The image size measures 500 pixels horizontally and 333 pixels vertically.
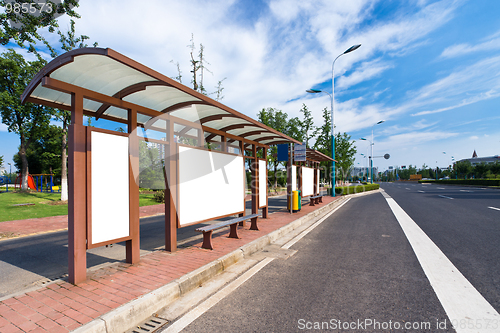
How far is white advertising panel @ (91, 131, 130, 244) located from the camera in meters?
3.90

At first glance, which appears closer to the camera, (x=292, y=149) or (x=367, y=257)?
(x=367, y=257)

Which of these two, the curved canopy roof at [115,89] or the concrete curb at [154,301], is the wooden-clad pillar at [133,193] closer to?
the curved canopy roof at [115,89]

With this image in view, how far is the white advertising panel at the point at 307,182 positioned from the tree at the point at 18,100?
59.7 feet

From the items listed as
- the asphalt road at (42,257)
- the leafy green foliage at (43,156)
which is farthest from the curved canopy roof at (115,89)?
the leafy green foliage at (43,156)

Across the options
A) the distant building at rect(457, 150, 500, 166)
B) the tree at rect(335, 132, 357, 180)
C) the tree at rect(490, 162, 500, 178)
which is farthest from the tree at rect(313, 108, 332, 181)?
the distant building at rect(457, 150, 500, 166)

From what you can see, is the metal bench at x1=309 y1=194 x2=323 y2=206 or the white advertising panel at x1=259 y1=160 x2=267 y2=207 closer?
the white advertising panel at x1=259 y1=160 x2=267 y2=207

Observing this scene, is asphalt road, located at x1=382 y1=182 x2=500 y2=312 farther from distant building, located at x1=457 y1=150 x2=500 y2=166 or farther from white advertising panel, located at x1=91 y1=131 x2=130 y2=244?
distant building, located at x1=457 y1=150 x2=500 y2=166

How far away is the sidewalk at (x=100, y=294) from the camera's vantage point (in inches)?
105

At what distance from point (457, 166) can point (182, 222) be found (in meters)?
91.3

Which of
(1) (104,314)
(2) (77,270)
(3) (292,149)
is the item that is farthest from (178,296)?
(3) (292,149)

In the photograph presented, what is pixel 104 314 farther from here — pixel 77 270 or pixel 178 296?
pixel 77 270

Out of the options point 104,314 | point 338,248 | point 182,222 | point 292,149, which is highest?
point 292,149

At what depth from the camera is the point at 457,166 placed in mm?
71688

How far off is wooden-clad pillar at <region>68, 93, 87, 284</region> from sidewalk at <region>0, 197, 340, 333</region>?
13.0 inches
